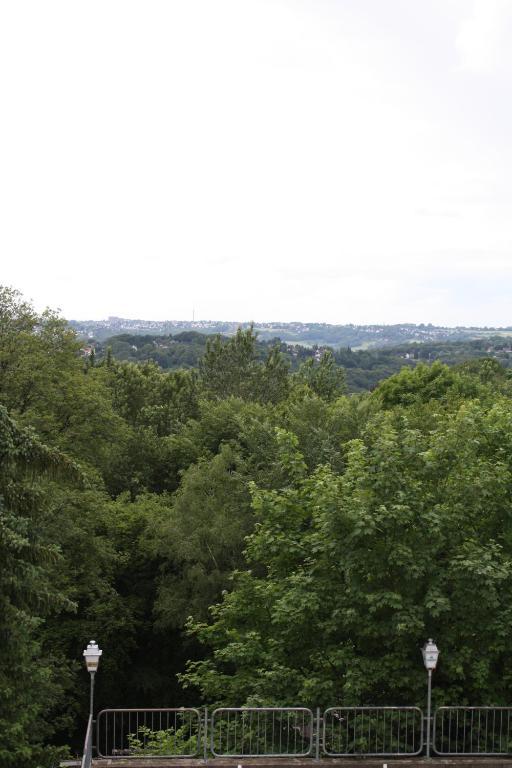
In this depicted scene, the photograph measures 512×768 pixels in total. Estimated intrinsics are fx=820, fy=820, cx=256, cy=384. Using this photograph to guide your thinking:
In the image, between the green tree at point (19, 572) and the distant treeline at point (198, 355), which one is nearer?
the green tree at point (19, 572)

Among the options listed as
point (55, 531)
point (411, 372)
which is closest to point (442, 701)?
point (55, 531)

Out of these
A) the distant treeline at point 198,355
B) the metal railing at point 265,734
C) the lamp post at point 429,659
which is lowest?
the metal railing at point 265,734

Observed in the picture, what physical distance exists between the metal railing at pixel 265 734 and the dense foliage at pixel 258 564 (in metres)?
0.35

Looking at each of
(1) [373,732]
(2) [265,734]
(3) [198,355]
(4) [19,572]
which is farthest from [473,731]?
(3) [198,355]

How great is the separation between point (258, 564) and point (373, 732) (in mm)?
9652

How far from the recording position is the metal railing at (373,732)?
38.4ft

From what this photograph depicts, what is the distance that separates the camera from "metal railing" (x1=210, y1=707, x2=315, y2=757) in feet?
39.0

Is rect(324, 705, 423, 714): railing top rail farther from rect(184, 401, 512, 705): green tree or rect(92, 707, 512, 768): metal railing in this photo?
rect(184, 401, 512, 705): green tree

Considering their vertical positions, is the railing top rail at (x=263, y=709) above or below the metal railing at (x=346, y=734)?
above

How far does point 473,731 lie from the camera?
12.3 m

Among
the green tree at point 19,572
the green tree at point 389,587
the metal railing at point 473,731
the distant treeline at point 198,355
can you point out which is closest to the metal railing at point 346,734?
the metal railing at point 473,731

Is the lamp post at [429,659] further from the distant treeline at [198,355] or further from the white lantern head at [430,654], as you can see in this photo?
the distant treeline at [198,355]

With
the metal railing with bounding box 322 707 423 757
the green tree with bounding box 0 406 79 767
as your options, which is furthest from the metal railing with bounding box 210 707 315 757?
the green tree with bounding box 0 406 79 767

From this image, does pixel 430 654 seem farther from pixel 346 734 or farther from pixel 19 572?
pixel 19 572
